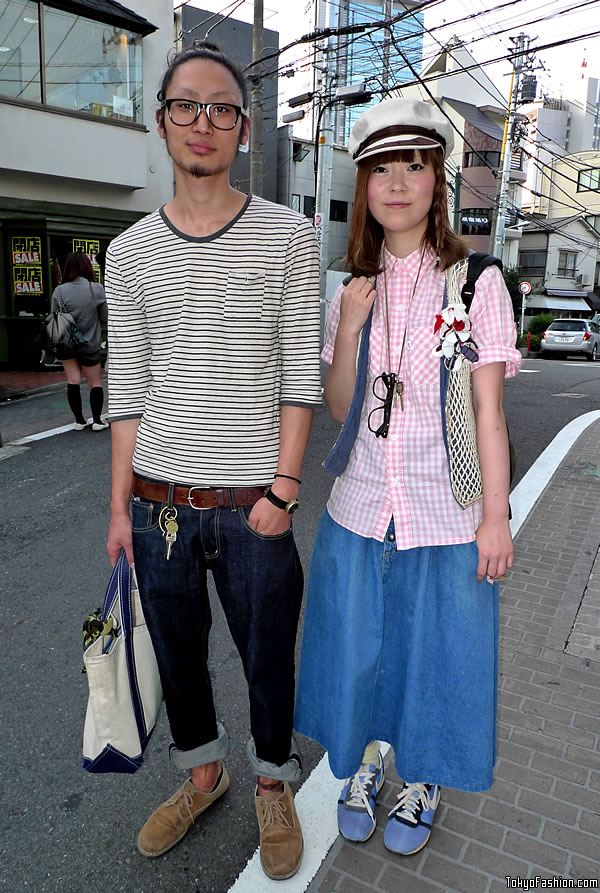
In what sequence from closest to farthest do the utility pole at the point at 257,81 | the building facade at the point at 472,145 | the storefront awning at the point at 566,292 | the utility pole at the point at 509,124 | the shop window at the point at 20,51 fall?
the shop window at the point at 20,51, the utility pole at the point at 257,81, the utility pole at the point at 509,124, the building facade at the point at 472,145, the storefront awning at the point at 566,292

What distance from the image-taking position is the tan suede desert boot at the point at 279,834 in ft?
6.31

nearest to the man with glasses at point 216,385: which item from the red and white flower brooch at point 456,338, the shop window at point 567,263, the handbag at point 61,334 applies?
the red and white flower brooch at point 456,338

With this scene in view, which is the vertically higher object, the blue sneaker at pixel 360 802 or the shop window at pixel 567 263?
the shop window at pixel 567 263

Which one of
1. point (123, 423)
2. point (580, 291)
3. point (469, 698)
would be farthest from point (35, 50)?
point (580, 291)

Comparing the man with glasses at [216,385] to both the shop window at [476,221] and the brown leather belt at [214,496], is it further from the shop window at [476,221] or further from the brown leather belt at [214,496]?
the shop window at [476,221]

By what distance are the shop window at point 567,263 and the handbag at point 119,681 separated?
44.0m

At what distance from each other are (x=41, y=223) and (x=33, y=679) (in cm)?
1174

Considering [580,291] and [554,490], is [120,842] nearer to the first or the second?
[554,490]

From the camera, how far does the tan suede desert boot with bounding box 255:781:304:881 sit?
1.92 m

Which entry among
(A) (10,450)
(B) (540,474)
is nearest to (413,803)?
(B) (540,474)

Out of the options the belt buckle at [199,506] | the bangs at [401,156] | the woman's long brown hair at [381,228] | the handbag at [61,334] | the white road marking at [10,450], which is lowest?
the white road marking at [10,450]

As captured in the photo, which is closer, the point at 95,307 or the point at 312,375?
the point at 312,375

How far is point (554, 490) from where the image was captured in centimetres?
556

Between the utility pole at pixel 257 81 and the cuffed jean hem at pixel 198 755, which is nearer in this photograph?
the cuffed jean hem at pixel 198 755
